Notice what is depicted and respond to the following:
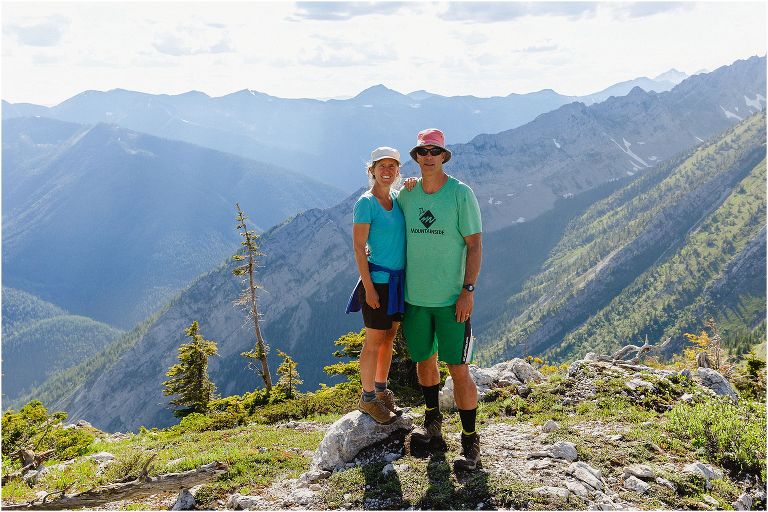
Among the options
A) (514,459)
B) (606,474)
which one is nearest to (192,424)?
(514,459)

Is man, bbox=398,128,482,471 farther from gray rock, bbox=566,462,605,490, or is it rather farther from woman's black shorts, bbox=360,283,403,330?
gray rock, bbox=566,462,605,490

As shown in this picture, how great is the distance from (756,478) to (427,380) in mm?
5916

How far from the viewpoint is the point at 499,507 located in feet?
A: 24.6

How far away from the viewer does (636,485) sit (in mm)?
8023

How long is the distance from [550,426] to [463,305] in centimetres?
424

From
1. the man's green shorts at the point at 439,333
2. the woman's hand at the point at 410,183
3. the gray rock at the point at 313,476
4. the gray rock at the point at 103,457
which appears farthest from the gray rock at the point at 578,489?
the gray rock at the point at 103,457

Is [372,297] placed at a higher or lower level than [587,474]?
higher

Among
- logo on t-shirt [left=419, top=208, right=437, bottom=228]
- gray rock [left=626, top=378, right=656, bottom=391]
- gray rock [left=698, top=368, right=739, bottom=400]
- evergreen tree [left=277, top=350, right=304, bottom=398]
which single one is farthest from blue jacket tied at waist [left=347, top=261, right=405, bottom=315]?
evergreen tree [left=277, top=350, right=304, bottom=398]

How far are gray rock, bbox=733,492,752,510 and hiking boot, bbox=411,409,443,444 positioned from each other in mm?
4805

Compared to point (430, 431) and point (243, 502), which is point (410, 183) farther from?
point (243, 502)

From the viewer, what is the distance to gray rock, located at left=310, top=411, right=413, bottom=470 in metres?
9.64

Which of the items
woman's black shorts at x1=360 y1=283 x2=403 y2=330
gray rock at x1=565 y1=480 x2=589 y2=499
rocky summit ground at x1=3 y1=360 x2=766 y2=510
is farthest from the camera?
woman's black shorts at x1=360 y1=283 x2=403 y2=330

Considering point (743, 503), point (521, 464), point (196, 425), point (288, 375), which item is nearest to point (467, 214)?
point (521, 464)

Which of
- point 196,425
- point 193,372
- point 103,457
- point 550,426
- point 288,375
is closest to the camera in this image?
point 550,426
